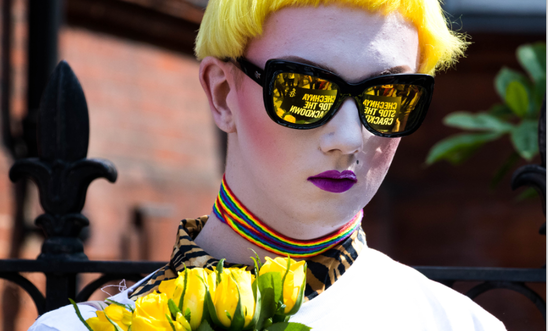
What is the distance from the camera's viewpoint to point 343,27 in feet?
4.77

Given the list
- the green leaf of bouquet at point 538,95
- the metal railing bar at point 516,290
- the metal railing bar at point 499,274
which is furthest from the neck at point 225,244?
the green leaf of bouquet at point 538,95

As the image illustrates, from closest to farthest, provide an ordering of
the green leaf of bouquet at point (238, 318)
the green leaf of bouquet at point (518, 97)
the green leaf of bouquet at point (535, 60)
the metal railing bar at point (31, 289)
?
the green leaf of bouquet at point (238, 318) → the metal railing bar at point (31, 289) → the green leaf of bouquet at point (518, 97) → the green leaf of bouquet at point (535, 60)

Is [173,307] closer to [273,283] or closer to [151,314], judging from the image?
[151,314]

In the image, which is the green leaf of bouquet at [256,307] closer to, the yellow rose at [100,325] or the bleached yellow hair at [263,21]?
the yellow rose at [100,325]

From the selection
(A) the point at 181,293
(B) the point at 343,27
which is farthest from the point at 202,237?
(B) the point at 343,27

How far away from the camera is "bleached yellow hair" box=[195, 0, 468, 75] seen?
1.48 meters

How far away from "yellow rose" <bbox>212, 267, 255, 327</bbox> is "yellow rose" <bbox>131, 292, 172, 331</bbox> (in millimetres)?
97

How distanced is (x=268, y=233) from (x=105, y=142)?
373 centimetres

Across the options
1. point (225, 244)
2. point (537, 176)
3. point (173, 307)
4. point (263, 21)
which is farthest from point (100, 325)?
point (537, 176)

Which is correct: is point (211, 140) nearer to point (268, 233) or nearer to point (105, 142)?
point (105, 142)

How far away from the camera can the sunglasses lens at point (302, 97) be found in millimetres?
1396

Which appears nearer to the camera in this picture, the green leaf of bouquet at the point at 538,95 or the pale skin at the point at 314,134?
the pale skin at the point at 314,134

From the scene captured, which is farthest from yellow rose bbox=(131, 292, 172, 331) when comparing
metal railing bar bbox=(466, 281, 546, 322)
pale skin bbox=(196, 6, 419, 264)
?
metal railing bar bbox=(466, 281, 546, 322)

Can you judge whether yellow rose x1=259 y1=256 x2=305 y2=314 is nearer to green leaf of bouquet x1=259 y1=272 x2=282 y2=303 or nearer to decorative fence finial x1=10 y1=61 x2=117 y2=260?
green leaf of bouquet x1=259 y1=272 x2=282 y2=303
